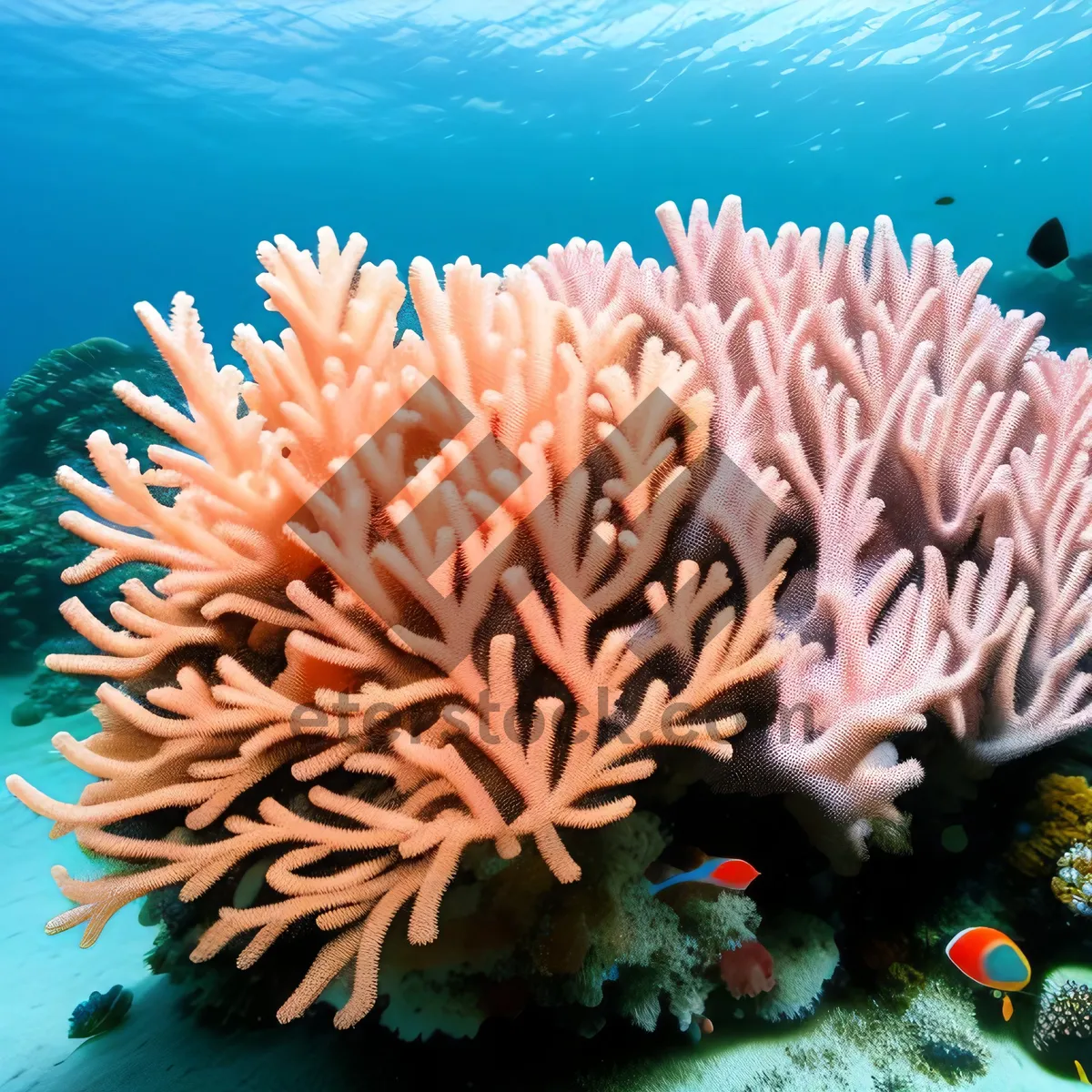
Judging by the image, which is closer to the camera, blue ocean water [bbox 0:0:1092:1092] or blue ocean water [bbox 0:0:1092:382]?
blue ocean water [bbox 0:0:1092:1092]

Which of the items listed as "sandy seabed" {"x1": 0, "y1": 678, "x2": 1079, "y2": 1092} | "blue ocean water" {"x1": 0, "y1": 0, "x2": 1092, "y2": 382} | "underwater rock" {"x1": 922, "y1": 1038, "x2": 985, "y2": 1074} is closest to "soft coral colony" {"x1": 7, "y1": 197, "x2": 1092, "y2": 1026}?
"sandy seabed" {"x1": 0, "y1": 678, "x2": 1079, "y2": 1092}

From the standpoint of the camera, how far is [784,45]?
45.2m

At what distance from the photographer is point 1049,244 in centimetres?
578

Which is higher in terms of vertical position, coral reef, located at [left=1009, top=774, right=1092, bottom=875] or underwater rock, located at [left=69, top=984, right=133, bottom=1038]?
underwater rock, located at [left=69, top=984, right=133, bottom=1038]

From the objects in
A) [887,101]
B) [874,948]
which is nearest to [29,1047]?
[874,948]

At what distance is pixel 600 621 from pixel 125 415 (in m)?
10.9

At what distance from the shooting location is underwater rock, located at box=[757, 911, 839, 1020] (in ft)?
6.30

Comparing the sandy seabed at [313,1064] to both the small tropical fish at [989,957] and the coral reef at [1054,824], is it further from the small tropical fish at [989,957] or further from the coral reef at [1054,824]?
the coral reef at [1054,824]

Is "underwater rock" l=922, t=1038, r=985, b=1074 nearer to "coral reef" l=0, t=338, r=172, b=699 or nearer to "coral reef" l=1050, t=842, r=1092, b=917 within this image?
"coral reef" l=1050, t=842, r=1092, b=917

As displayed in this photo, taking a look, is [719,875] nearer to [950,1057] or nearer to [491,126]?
[950,1057]

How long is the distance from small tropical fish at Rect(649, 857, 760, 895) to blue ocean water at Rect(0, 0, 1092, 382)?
25035mm

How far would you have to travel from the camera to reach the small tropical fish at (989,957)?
70.6 inches

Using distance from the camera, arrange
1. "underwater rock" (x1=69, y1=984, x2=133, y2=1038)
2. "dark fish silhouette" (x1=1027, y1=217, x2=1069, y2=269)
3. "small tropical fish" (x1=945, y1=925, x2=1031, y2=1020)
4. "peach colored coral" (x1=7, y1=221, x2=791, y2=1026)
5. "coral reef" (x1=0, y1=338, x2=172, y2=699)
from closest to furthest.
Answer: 1. "peach colored coral" (x1=7, y1=221, x2=791, y2=1026)
2. "small tropical fish" (x1=945, y1=925, x2=1031, y2=1020)
3. "underwater rock" (x1=69, y1=984, x2=133, y2=1038)
4. "dark fish silhouette" (x1=1027, y1=217, x2=1069, y2=269)
5. "coral reef" (x1=0, y1=338, x2=172, y2=699)

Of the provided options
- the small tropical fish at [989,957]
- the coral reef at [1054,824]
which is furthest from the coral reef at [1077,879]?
the small tropical fish at [989,957]
